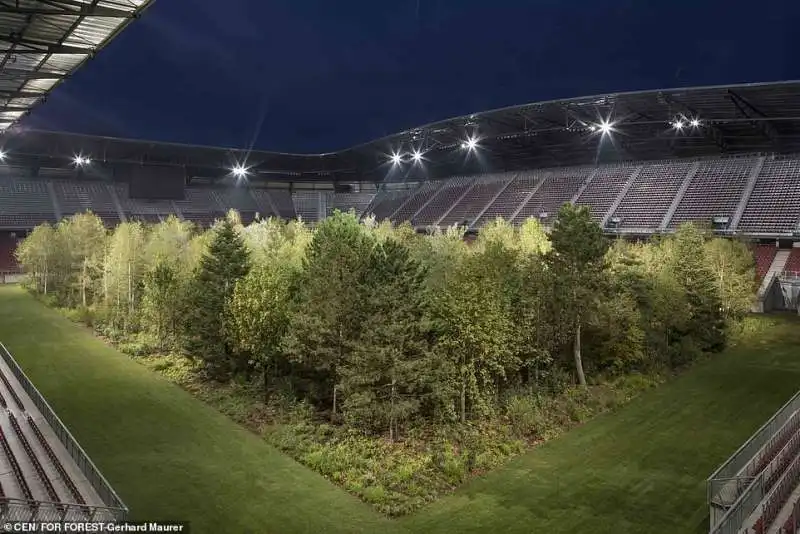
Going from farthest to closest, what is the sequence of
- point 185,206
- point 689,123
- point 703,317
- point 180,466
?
point 185,206 → point 689,123 → point 703,317 → point 180,466

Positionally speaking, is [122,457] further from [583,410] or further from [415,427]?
[583,410]

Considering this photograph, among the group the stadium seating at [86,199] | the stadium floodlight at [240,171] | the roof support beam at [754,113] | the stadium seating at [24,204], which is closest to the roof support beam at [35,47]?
the roof support beam at [754,113]

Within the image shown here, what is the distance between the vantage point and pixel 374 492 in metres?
19.1

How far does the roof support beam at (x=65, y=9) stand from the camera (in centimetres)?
1785

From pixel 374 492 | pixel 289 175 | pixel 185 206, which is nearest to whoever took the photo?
pixel 374 492

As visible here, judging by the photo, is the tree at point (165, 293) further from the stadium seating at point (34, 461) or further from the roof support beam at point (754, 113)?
the roof support beam at point (754, 113)

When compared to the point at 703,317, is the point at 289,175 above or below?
above

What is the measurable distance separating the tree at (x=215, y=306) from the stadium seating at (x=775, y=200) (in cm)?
5400

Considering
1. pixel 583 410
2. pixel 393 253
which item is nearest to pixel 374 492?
pixel 393 253

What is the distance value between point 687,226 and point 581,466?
86.2ft

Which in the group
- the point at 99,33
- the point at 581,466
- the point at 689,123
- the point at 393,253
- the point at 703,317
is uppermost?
the point at 689,123

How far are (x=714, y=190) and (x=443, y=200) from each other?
43.9 meters

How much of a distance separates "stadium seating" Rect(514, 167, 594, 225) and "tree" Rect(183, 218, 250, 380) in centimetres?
5462

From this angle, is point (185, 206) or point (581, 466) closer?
point (581, 466)
